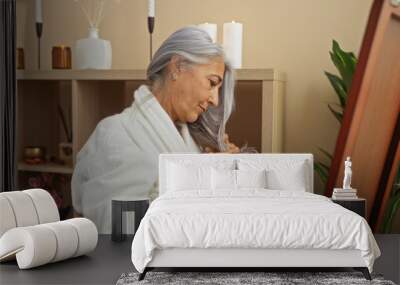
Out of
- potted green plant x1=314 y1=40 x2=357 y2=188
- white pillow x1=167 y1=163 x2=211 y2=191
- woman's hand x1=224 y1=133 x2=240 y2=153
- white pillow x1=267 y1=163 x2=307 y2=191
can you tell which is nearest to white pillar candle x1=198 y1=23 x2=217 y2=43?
woman's hand x1=224 y1=133 x2=240 y2=153

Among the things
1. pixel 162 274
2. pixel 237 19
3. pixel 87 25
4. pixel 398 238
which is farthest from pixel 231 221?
pixel 87 25

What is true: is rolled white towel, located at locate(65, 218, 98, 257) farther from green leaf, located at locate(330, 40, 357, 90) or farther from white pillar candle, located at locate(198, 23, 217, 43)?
green leaf, located at locate(330, 40, 357, 90)

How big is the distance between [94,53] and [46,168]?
115 cm

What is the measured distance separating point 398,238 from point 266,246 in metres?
2.01

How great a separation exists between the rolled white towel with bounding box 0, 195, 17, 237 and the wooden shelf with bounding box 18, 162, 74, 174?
155 cm

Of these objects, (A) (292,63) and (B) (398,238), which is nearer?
(B) (398,238)

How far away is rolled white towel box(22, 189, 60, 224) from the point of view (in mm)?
5168

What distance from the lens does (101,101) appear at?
6.44 metres

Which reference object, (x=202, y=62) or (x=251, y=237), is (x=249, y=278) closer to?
(x=251, y=237)

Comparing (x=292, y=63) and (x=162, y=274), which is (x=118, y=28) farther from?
(x=162, y=274)

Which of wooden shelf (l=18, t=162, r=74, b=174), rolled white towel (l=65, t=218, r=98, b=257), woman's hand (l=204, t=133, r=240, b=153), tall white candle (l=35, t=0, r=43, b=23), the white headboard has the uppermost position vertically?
tall white candle (l=35, t=0, r=43, b=23)

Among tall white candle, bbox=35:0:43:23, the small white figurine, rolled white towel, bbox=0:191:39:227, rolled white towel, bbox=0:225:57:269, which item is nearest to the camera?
rolled white towel, bbox=0:225:57:269

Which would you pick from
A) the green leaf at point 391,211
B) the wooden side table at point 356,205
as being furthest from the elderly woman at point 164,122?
the green leaf at point 391,211

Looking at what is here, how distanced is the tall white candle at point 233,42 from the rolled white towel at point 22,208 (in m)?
2.21
